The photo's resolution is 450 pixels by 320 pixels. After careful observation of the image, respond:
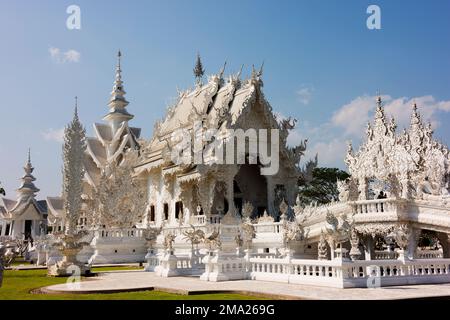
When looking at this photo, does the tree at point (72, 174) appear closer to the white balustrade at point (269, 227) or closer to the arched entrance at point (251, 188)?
the white balustrade at point (269, 227)

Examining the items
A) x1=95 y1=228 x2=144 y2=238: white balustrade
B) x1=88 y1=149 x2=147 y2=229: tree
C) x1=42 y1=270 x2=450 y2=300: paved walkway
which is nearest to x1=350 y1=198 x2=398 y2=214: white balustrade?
x1=42 y1=270 x2=450 y2=300: paved walkway

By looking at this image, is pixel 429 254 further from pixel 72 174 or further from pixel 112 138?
pixel 112 138

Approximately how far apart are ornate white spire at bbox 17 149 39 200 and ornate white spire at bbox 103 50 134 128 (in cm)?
1417

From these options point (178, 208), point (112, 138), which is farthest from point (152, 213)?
point (112, 138)

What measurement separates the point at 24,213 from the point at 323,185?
88.2 feet

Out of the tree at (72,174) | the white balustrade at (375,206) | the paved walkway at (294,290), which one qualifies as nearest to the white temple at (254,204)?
the white balustrade at (375,206)

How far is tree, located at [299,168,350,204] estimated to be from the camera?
45188 millimetres

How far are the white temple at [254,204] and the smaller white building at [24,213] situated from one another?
587 inches

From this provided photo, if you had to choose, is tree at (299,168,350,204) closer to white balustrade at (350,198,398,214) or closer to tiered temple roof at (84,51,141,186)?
tiered temple roof at (84,51,141,186)

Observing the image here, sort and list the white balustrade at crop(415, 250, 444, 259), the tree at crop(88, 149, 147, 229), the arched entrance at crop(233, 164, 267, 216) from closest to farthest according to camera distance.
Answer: the white balustrade at crop(415, 250, 444, 259), the tree at crop(88, 149, 147, 229), the arched entrance at crop(233, 164, 267, 216)

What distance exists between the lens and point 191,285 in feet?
37.6

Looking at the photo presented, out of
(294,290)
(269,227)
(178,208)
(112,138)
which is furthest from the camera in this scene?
(112,138)

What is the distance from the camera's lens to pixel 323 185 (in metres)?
45.6
